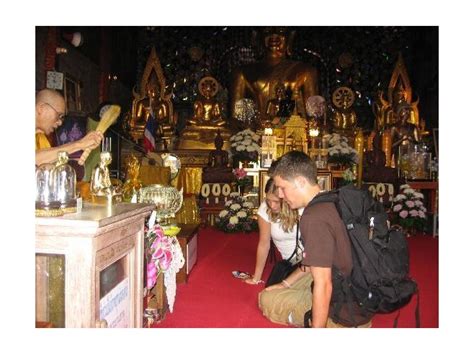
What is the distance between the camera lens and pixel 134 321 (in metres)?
1.42

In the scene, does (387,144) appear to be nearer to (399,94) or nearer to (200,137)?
(399,94)

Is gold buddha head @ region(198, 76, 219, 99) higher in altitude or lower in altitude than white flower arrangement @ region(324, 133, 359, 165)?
higher

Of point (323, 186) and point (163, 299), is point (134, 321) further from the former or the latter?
point (323, 186)

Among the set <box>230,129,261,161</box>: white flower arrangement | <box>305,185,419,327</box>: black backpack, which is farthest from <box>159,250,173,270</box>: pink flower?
<box>230,129,261,161</box>: white flower arrangement

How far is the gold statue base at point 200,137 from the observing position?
7371 millimetres

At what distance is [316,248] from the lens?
52.9 inches

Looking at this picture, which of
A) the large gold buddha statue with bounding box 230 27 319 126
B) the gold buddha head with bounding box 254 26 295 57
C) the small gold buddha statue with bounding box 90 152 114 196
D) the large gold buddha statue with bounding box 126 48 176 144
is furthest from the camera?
the gold buddha head with bounding box 254 26 295 57

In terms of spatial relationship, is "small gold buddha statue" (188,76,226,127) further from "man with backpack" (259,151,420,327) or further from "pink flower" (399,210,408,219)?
"man with backpack" (259,151,420,327)

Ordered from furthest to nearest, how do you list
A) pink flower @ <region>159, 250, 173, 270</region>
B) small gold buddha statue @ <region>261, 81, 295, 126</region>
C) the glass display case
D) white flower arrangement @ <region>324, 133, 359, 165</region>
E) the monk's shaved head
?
1. small gold buddha statue @ <region>261, 81, 295, 126</region>
2. white flower arrangement @ <region>324, 133, 359, 165</region>
3. pink flower @ <region>159, 250, 173, 270</region>
4. the monk's shaved head
5. the glass display case

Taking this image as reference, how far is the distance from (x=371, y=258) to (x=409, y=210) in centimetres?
384

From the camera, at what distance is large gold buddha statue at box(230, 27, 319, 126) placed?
815 cm

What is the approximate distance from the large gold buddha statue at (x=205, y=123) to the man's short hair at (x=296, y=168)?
578 centimetres

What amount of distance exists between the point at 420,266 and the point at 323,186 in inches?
86.4

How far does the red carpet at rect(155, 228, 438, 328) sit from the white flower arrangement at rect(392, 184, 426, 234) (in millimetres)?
836
